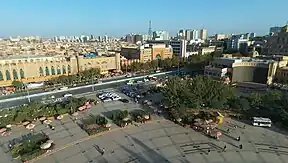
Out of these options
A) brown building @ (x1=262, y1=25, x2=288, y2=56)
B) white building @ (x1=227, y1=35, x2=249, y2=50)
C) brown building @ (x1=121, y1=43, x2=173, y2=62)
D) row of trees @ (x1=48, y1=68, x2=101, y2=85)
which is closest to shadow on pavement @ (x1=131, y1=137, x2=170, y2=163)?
row of trees @ (x1=48, y1=68, x2=101, y2=85)

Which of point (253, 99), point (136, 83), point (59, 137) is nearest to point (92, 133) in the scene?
point (59, 137)

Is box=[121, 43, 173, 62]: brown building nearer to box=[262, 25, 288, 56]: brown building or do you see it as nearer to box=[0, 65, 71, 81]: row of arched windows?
box=[0, 65, 71, 81]: row of arched windows

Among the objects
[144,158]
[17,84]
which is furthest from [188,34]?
[144,158]

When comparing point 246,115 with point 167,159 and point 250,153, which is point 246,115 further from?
point 167,159

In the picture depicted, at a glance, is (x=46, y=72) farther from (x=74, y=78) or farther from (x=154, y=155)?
(x=154, y=155)

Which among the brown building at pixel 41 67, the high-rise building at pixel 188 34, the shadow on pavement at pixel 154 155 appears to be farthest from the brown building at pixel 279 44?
the high-rise building at pixel 188 34

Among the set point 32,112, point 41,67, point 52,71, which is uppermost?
point 41,67
